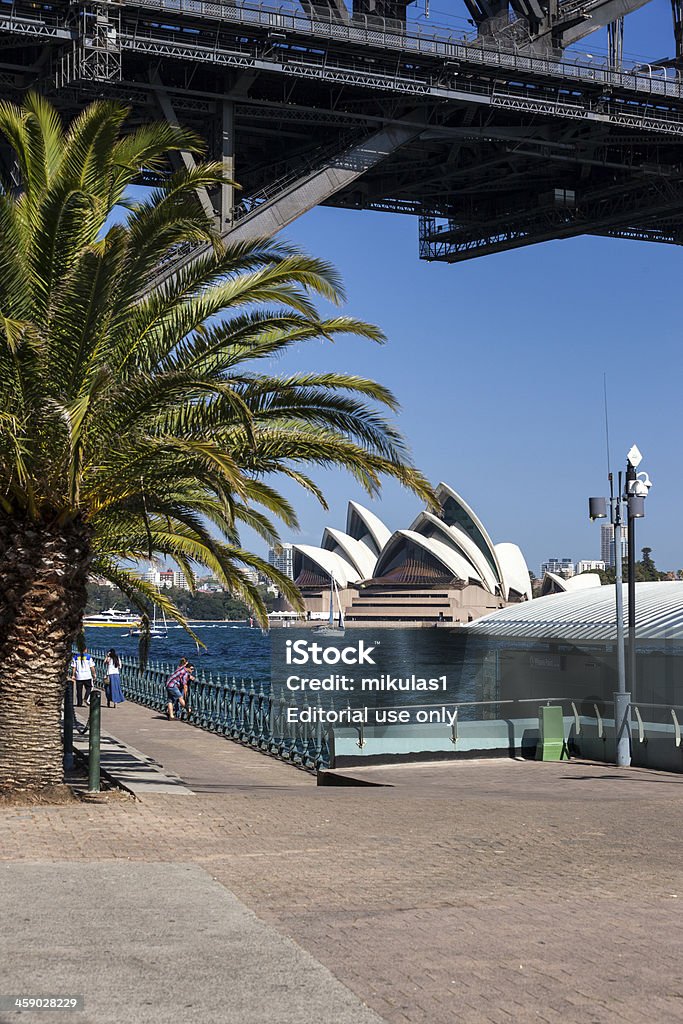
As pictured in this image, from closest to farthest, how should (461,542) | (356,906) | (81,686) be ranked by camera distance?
(356,906)
(81,686)
(461,542)

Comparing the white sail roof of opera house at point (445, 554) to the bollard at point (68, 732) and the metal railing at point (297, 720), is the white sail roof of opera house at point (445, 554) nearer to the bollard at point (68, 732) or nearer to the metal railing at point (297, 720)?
the metal railing at point (297, 720)

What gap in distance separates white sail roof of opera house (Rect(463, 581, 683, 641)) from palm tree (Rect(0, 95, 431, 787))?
12.1 metres

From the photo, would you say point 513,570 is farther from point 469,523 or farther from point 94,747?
point 94,747

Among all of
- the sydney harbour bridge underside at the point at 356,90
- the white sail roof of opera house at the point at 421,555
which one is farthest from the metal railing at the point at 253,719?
the white sail roof of opera house at the point at 421,555

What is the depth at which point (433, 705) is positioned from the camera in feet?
73.9

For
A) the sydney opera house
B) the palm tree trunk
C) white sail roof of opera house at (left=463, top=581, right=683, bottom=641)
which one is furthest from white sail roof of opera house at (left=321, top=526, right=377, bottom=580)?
the palm tree trunk

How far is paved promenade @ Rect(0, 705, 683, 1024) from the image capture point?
6266mm

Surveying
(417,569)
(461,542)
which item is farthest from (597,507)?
(417,569)

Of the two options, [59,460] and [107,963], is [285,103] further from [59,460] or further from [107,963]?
[107,963]

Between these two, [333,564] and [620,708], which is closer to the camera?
[620,708]

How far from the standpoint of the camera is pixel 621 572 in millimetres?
21922

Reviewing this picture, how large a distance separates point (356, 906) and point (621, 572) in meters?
14.5

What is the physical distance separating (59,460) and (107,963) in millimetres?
7471

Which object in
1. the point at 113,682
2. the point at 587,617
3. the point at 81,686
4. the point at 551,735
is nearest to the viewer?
the point at 551,735
